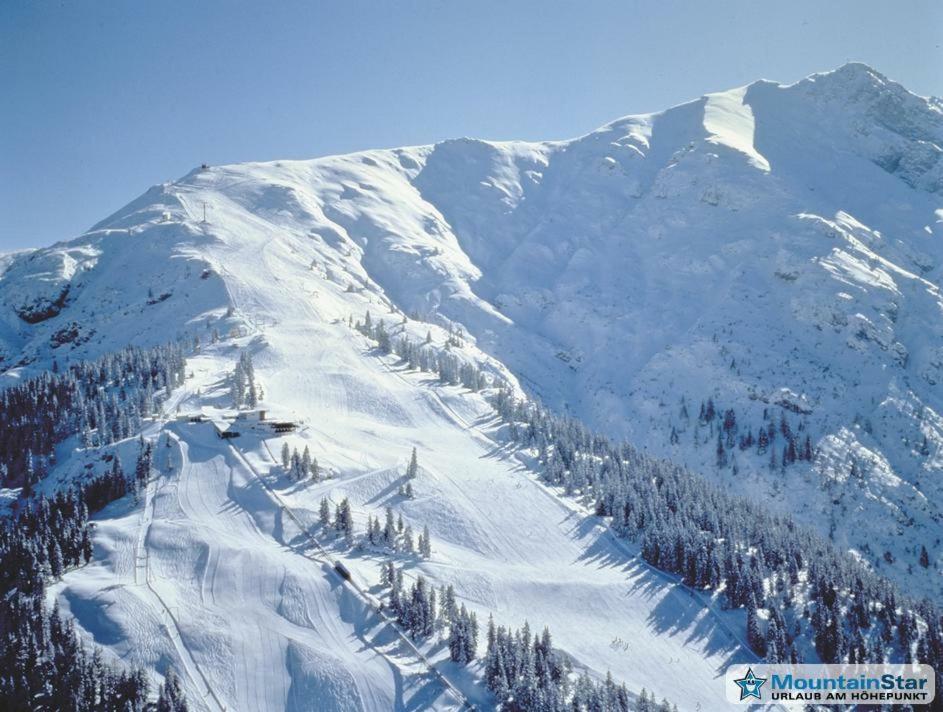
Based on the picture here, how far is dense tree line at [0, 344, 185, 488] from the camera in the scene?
104 meters

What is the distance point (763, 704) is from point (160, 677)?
6066cm

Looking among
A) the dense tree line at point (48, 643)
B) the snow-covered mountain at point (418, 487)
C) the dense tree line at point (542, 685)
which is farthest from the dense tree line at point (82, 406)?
the dense tree line at point (542, 685)

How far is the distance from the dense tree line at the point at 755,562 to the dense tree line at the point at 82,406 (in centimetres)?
6311

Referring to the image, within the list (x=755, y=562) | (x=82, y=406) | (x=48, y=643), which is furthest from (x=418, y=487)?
(x=82, y=406)

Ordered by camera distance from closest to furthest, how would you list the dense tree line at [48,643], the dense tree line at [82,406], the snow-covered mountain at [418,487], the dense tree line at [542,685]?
1. the dense tree line at [48,643]
2. the dense tree line at [542,685]
3. the snow-covered mountain at [418,487]
4. the dense tree line at [82,406]

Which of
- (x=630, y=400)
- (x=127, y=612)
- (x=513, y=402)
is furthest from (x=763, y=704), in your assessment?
(x=630, y=400)

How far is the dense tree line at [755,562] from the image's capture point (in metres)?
87.6

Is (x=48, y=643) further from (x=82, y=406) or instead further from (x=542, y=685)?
(x=82, y=406)

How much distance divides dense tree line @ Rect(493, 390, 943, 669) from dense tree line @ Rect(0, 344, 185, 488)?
63.1 meters

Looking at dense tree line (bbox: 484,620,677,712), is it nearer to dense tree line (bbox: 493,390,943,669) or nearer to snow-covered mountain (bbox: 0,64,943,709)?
snow-covered mountain (bbox: 0,64,943,709)

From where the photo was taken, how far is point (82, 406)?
114 m

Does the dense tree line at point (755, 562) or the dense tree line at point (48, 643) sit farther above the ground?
the dense tree line at point (48, 643)

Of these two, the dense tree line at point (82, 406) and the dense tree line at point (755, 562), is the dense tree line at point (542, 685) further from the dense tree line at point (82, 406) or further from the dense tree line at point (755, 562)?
the dense tree line at point (82, 406)

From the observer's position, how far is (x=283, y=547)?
279 feet
